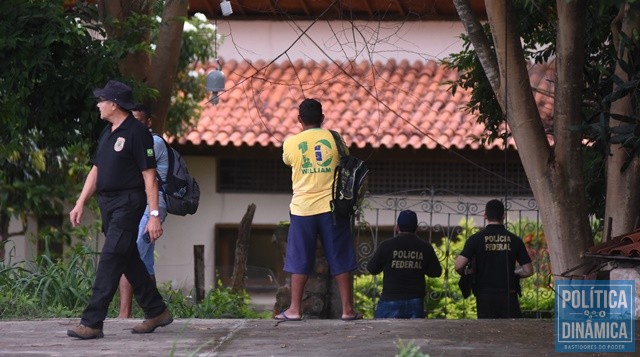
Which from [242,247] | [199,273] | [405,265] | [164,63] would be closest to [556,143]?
[405,265]

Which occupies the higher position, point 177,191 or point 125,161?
point 125,161

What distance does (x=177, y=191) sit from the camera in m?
9.47

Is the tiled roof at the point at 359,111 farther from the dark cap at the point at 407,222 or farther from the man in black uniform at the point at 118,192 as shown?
the man in black uniform at the point at 118,192

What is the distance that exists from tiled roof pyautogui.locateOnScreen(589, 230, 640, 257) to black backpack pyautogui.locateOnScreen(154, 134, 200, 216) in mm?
2952

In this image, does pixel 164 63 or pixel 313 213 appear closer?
pixel 313 213


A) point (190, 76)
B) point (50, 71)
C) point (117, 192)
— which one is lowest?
point (117, 192)

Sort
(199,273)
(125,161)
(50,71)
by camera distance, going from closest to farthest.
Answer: (125,161), (50,71), (199,273)

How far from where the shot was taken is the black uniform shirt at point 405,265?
1025 cm

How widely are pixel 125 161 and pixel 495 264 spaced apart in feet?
11.9

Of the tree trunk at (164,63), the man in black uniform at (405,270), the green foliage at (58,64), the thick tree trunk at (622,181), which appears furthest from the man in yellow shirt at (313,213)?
the tree trunk at (164,63)

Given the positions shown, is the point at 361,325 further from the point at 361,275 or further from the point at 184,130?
the point at 184,130

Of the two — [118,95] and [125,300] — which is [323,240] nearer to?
[125,300]

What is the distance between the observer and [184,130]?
17875 millimetres

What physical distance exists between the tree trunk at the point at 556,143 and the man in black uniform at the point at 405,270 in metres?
1.35
